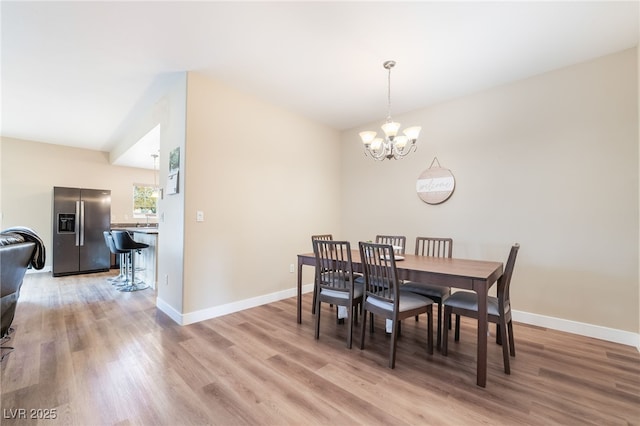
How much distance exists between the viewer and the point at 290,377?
6.37ft

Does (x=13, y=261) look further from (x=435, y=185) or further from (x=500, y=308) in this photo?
(x=435, y=185)

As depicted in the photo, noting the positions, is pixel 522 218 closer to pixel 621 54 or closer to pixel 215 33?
pixel 621 54

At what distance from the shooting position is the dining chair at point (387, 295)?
211 cm

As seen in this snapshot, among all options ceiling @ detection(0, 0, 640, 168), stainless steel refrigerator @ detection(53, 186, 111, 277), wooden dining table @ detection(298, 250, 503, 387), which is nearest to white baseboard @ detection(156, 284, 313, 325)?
wooden dining table @ detection(298, 250, 503, 387)

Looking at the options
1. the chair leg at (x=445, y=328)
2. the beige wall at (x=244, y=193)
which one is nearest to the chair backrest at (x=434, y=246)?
the chair leg at (x=445, y=328)

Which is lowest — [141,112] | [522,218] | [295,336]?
[295,336]

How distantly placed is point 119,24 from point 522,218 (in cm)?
437

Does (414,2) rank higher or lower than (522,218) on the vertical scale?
higher

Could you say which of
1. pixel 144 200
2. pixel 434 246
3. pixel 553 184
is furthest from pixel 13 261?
pixel 144 200

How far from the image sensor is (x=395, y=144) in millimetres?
2762

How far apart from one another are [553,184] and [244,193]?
3.55 m

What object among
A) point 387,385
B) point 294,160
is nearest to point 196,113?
point 294,160

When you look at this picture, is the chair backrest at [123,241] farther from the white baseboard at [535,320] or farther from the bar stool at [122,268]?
the white baseboard at [535,320]

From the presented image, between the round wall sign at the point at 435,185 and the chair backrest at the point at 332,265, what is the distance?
179 centimetres
